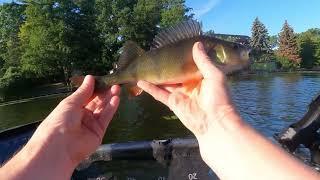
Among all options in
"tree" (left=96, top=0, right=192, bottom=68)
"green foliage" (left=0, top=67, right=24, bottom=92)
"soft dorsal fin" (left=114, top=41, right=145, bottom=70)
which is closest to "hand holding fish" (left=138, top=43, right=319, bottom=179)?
"soft dorsal fin" (left=114, top=41, right=145, bottom=70)

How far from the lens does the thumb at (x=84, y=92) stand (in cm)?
277

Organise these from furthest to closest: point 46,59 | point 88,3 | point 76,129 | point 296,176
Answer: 1. point 88,3
2. point 46,59
3. point 76,129
4. point 296,176

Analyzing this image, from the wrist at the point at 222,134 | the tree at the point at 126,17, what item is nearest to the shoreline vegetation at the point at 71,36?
the tree at the point at 126,17

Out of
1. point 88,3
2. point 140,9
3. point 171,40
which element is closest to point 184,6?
point 140,9

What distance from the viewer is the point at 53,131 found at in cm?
235

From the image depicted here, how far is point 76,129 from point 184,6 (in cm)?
6064

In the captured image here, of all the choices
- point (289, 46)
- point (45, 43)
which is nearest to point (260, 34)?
point (289, 46)

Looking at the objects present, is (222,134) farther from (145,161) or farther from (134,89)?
(145,161)

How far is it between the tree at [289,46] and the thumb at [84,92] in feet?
318

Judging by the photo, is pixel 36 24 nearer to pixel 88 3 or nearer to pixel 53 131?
pixel 88 3

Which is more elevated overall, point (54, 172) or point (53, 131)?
point (53, 131)

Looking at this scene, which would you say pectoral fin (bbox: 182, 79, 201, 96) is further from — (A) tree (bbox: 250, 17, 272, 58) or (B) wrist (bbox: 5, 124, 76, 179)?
(A) tree (bbox: 250, 17, 272, 58)

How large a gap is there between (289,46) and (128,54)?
101838 millimetres

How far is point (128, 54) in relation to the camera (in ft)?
11.8
